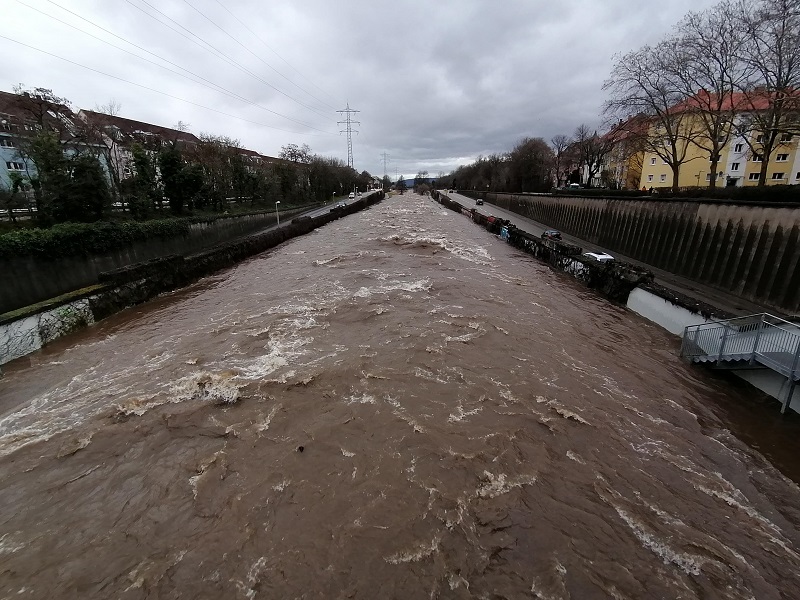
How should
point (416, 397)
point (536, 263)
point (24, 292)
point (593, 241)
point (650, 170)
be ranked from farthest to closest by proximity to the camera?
1. point (650, 170)
2. point (593, 241)
3. point (536, 263)
4. point (24, 292)
5. point (416, 397)

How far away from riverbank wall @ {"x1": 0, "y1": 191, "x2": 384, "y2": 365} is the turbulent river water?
2.11 feet

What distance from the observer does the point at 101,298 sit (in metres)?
14.4

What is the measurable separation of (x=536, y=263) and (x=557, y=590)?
22581 mm

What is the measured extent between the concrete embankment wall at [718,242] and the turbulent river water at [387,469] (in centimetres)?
537

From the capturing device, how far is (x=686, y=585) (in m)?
4.84

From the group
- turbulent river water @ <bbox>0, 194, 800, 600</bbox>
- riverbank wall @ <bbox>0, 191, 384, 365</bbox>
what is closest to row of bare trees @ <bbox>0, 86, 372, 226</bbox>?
riverbank wall @ <bbox>0, 191, 384, 365</bbox>

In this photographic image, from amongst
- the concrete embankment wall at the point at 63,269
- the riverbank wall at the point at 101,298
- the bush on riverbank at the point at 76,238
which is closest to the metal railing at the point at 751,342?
the riverbank wall at the point at 101,298

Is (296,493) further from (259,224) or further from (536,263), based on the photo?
(259,224)

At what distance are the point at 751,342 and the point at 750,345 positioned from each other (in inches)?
3.1

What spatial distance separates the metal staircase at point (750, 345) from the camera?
7949 mm

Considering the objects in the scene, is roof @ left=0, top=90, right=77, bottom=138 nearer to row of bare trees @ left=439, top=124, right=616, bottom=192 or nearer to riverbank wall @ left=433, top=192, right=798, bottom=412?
riverbank wall @ left=433, top=192, right=798, bottom=412

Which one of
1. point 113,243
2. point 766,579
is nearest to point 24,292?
point 113,243

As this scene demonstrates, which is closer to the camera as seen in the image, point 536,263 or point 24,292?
point 24,292

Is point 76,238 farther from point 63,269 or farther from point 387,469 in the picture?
point 387,469
